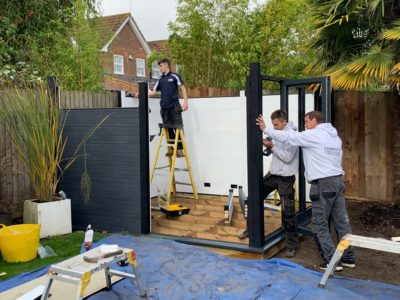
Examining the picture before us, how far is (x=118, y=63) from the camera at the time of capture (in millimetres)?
22062

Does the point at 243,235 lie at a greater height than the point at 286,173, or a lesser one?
lesser

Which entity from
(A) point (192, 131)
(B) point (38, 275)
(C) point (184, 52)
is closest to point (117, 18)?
(C) point (184, 52)

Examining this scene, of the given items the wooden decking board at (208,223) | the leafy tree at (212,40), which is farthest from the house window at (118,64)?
the wooden decking board at (208,223)

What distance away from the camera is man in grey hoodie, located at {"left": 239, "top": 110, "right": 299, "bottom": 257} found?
15.6 feet

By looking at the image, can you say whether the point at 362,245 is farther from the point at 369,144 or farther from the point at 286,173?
the point at 369,144

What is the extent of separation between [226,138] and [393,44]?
2.75m

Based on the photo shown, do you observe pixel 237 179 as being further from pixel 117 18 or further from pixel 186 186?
pixel 117 18

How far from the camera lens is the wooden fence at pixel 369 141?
6.79 metres

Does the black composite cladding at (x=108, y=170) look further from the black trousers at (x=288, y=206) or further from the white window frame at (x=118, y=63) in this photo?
the white window frame at (x=118, y=63)

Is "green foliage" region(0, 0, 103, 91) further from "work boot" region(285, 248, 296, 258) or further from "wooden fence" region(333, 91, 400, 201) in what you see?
"work boot" region(285, 248, 296, 258)

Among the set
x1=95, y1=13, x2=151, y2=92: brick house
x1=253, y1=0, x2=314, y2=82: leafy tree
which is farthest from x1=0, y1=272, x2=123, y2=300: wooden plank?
x1=95, y1=13, x2=151, y2=92: brick house

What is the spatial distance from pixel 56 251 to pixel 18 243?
0.46 m

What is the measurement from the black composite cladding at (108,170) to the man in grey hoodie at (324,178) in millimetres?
1887

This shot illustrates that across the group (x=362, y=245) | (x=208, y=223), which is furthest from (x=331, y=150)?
(x=208, y=223)
